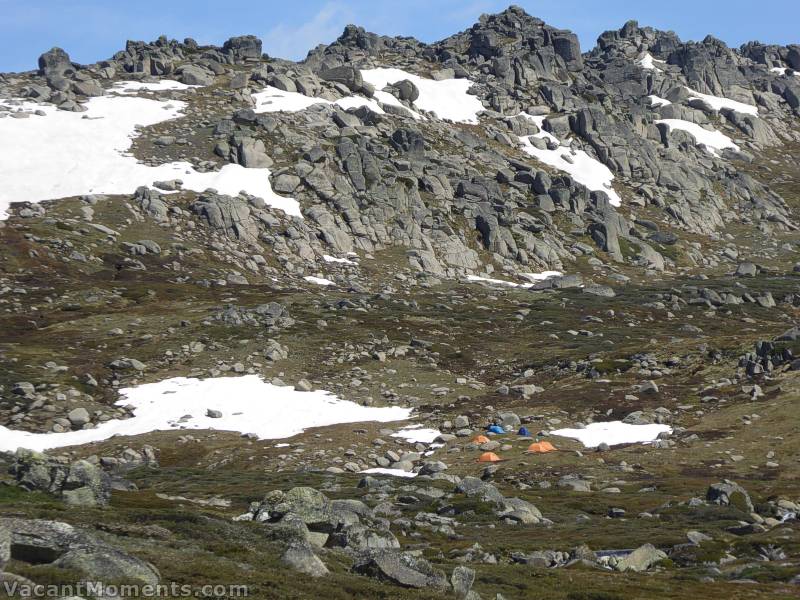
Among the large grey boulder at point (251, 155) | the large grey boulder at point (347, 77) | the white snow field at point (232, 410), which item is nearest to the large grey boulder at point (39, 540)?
the white snow field at point (232, 410)

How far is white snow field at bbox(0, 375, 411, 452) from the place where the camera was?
61.5 meters

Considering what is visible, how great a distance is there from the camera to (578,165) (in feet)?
600

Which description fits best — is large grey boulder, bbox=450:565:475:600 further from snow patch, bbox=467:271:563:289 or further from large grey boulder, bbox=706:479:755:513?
snow patch, bbox=467:271:563:289

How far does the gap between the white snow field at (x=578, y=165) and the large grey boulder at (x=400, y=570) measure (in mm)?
154411

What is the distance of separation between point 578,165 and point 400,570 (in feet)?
551

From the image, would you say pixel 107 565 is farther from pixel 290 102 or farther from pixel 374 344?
pixel 290 102

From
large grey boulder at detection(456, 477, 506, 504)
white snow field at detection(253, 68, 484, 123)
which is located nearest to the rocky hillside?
large grey boulder at detection(456, 477, 506, 504)

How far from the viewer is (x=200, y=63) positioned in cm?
17725

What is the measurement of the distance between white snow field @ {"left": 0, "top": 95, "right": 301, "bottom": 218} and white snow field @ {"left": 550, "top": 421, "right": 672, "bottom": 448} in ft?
246

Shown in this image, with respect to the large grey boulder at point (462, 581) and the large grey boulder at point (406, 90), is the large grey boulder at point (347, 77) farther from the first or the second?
the large grey boulder at point (462, 581)

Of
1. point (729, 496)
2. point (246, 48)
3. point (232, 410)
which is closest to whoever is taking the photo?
point (729, 496)

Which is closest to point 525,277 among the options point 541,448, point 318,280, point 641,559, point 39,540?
point 318,280

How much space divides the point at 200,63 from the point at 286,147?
5117 centimetres

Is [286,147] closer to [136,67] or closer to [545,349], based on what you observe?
[136,67]
